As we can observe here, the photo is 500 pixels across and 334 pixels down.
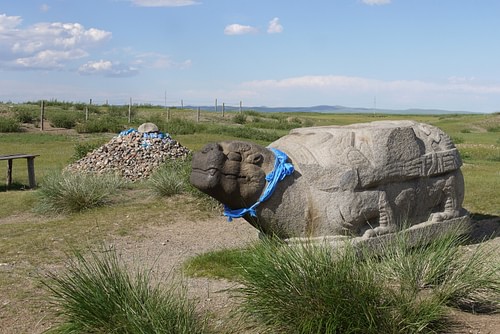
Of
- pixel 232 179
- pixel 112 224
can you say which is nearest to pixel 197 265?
pixel 232 179

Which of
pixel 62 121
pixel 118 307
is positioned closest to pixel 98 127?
pixel 62 121

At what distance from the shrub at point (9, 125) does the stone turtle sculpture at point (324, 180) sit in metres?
22.2

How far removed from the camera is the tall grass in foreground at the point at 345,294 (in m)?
4.37

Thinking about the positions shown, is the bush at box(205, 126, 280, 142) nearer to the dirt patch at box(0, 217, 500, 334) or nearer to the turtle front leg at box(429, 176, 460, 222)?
the dirt patch at box(0, 217, 500, 334)

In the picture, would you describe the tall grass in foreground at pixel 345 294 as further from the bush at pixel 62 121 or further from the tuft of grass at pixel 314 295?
the bush at pixel 62 121

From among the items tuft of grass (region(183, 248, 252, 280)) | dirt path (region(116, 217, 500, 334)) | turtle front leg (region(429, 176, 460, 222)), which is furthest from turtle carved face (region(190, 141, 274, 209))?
turtle front leg (region(429, 176, 460, 222))

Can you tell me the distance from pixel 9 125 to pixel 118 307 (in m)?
24.3

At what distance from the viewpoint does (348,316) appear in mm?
4352

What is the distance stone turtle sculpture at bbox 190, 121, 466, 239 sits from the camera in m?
6.40

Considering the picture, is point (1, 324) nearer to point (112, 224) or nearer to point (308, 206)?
point (308, 206)

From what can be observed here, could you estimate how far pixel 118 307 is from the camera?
4605mm

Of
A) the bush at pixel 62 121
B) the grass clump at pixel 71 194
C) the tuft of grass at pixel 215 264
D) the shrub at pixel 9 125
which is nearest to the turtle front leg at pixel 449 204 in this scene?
the tuft of grass at pixel 215 264

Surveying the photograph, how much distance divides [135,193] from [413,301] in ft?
26.9

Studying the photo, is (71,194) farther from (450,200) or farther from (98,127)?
(98,127)
